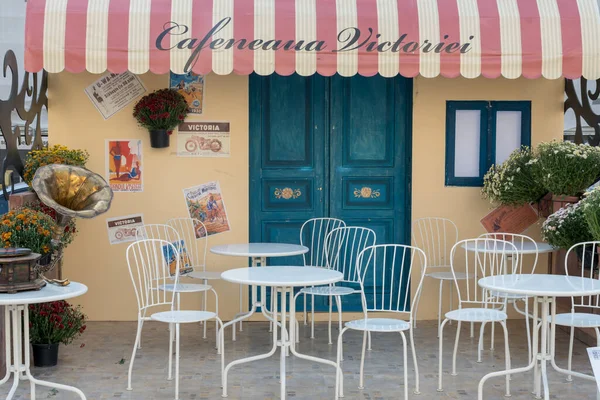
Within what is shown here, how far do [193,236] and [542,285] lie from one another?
12.4 feet

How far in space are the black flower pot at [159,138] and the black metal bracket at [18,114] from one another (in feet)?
3.43

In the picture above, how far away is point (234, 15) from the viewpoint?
271 inches

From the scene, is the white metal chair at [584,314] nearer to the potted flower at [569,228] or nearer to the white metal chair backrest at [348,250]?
the potted flower at [569,228]

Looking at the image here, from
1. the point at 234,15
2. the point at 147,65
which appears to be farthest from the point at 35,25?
the point at 234,15

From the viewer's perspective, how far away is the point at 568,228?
6824mm

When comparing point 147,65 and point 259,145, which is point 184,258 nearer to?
point 259,145

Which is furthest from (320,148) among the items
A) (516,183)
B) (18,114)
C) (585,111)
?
(18,114)

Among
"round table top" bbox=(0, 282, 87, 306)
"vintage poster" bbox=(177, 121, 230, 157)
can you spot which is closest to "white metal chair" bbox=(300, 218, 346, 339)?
"vintage poster" bbox=(177, 121, 230, 157)

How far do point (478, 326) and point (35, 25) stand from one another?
192 inches

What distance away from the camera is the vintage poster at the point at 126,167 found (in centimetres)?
Answer: 786

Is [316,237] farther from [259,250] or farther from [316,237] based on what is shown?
[259,250]

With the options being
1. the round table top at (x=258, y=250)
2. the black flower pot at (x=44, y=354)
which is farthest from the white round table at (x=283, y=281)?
the black flower pot at (x=44, y=354)

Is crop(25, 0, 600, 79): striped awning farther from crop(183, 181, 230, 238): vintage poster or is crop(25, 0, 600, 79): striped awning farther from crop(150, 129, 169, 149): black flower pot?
crop(183, 181, 230, 238): vintage poster

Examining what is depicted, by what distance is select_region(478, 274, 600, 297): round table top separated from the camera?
4957mm
